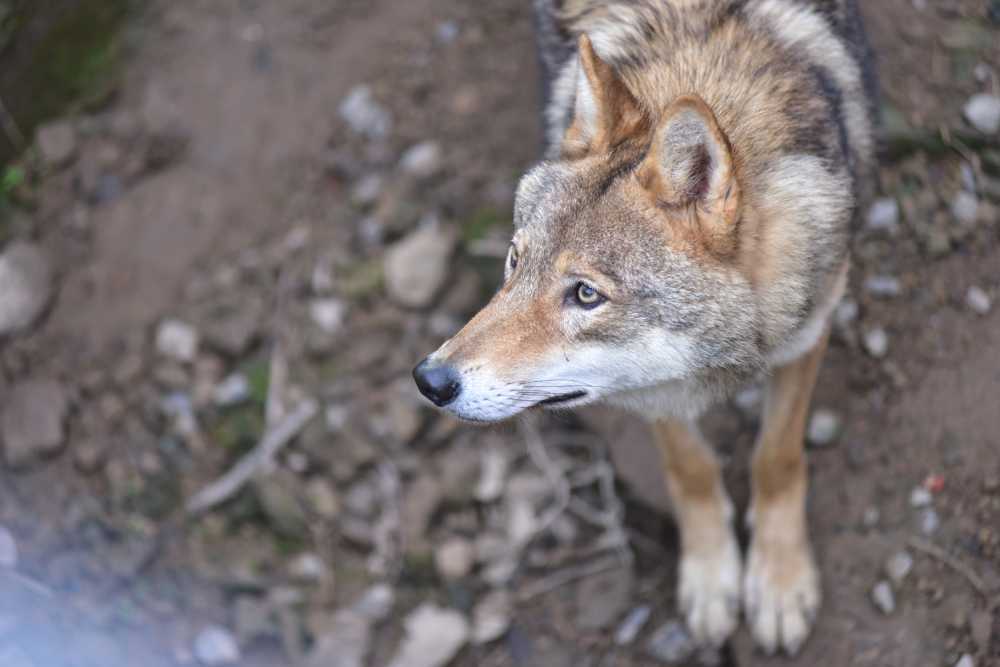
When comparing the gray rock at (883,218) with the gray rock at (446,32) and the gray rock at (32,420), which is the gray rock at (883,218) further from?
the gray rock at (32,420)

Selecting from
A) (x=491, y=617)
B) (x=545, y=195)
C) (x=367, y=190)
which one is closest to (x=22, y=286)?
(x=367, y=190)

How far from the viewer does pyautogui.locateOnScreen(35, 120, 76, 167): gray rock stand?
240 inches

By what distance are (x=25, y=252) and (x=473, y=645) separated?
11.4 ft

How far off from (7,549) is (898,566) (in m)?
4.38

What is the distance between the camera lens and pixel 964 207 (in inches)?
179

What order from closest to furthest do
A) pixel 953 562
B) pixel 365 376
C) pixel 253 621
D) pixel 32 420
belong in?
pixel 953 562 < pixel 253 621 < pixel 365 376 < pixel 32 420

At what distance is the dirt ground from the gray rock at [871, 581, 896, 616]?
4 cm

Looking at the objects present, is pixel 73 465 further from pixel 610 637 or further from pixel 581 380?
pixel 581 380

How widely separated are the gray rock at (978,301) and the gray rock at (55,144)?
5094 millimetres

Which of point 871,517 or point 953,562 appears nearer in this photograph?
point 953,562

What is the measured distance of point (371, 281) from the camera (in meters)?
5.53

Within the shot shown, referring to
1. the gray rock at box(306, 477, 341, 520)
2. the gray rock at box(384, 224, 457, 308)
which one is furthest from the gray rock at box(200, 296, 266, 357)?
the gray rock at box(306, 477, 341, 520)

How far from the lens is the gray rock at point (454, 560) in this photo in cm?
499

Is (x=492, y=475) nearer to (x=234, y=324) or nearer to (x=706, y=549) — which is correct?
(x=706, y=549)
